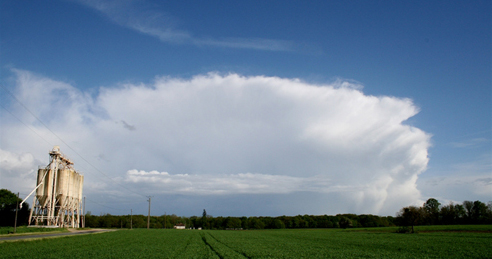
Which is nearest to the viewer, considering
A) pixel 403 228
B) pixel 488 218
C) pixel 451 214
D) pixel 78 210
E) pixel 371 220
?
pixel 403 228

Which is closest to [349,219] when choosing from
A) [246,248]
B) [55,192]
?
[55,192]

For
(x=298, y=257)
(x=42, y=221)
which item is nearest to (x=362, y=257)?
(x=298, y=257)

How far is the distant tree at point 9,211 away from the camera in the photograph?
324ft

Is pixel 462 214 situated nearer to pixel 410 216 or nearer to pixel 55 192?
pixel 410 216

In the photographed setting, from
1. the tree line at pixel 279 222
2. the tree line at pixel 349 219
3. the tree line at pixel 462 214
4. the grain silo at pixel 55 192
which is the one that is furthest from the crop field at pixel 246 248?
the tree line at pixel 279 222

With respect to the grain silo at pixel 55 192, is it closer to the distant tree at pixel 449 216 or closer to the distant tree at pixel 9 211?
the distant tree at pixel 9 211

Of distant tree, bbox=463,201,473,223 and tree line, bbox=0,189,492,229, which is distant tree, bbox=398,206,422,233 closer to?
tree line, bbox=0,189,492,229

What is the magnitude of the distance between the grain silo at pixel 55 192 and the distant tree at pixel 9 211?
15.9 metres

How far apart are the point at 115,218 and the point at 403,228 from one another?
156 metres

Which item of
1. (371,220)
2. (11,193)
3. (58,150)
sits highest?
(58,150)

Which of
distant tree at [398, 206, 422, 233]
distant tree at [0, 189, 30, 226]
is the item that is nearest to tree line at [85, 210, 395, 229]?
distant tree at [0, 189, 30, 226]

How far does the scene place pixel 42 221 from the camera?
267 ft

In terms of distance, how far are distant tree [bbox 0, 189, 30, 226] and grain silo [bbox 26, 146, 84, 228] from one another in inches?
626

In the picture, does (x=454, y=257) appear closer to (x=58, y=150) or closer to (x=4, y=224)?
(x=58, y=150)
